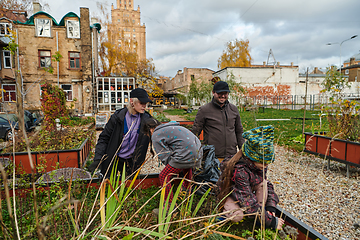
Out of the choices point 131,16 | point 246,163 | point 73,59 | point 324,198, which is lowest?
point 324,198

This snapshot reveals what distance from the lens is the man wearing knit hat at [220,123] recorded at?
10.2 feet

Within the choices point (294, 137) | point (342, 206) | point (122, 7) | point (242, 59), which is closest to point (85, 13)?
point (294, 137)

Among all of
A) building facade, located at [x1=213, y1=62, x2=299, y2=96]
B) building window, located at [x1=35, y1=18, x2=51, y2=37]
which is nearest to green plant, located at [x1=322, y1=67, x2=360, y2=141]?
building window, located at [x1=35, y1=18, x2=51, y2=37]

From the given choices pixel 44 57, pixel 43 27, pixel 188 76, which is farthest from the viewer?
pixel 188 76

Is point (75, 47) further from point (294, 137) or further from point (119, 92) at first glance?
point (294, 137)

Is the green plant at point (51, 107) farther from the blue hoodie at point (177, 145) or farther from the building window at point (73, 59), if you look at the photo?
the building window at point (73, 59)

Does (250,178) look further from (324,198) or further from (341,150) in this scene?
(341,150)

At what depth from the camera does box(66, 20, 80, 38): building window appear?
742 inches

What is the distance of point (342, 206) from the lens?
3381 millimetres

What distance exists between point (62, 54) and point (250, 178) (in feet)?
69.5

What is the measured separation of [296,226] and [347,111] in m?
4.51

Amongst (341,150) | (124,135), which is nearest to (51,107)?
(124,135)

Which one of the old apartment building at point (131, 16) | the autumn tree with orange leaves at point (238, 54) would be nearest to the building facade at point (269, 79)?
the autumn tree with orange leaves at point (238, 54)

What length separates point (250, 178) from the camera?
76.1 inches
